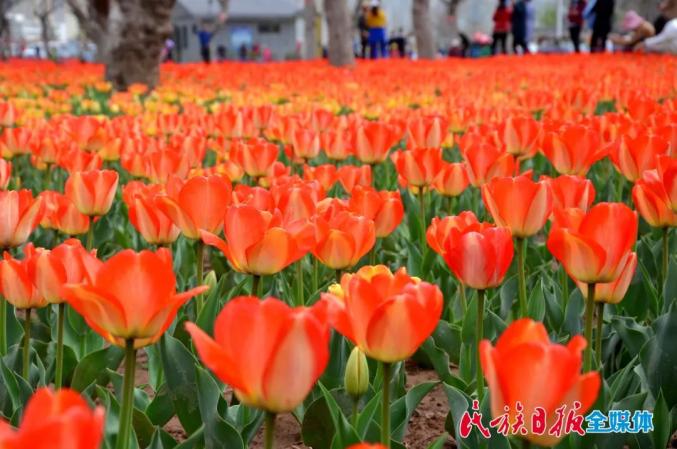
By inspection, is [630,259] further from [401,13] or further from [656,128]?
[401,13]

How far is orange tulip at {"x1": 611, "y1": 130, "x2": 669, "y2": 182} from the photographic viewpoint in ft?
8.50

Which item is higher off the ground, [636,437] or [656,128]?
[656,128]

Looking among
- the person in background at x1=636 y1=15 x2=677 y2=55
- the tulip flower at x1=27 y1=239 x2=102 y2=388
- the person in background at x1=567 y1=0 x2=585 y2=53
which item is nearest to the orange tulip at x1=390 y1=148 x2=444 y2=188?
the tulip flower at x1=27 y1=239 x2=102 y2=388

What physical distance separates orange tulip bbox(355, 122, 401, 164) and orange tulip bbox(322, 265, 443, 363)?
1999mm

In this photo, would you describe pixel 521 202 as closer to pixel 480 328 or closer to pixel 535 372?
pixel 480 328

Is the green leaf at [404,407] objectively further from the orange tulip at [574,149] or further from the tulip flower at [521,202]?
the orange tulip at [574,149]

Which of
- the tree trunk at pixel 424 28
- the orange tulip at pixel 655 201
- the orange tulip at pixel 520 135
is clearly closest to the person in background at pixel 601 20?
the tree trunk at pixel 424 28

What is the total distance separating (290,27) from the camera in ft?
189

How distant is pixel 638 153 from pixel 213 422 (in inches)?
66.8

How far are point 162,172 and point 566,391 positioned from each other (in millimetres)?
2025

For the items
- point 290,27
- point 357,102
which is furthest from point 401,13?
point 357,102

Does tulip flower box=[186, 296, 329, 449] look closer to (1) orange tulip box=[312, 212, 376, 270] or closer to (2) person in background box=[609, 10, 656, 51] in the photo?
(1) orange tulip box=[312, 212, 376, 270]

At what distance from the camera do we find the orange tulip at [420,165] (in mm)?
2633

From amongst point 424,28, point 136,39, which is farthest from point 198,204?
point 424,28
